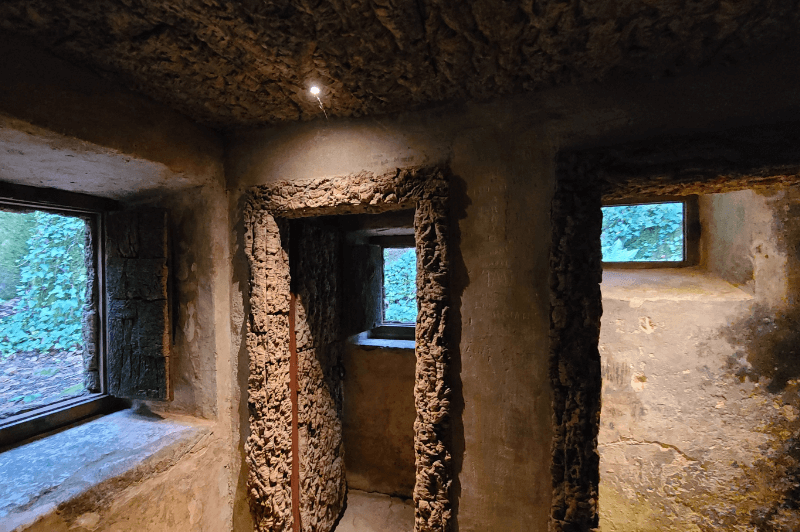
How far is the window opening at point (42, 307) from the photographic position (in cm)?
188

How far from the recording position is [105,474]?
143 centimetres

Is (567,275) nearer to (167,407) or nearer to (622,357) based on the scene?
(622,357)

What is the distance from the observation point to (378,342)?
291 cm

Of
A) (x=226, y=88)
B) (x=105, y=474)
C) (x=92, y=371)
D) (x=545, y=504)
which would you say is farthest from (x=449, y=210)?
(x=92, y=371)

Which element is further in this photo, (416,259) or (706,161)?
(416,259)

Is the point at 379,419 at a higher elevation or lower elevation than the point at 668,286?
lower

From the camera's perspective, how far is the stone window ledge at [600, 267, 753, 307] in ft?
7.17

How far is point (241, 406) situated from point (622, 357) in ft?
8.24

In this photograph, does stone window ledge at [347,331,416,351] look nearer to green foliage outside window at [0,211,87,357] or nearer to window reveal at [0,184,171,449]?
window reveal at [0,184,171,449]

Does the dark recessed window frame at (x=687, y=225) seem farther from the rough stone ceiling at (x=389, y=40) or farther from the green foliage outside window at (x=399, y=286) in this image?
the green foliage outside window at (x=399, y=286)

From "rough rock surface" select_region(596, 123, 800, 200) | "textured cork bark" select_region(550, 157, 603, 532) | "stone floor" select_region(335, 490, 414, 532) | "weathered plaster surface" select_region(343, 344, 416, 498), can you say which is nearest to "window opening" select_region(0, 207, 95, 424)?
"weathered plaster surface" select_region(343, 344, 416, 498)

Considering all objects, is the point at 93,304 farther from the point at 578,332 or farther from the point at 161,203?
the point at 578,332

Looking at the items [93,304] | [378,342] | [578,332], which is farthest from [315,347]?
[578,332]

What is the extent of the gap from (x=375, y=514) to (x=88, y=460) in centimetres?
192
